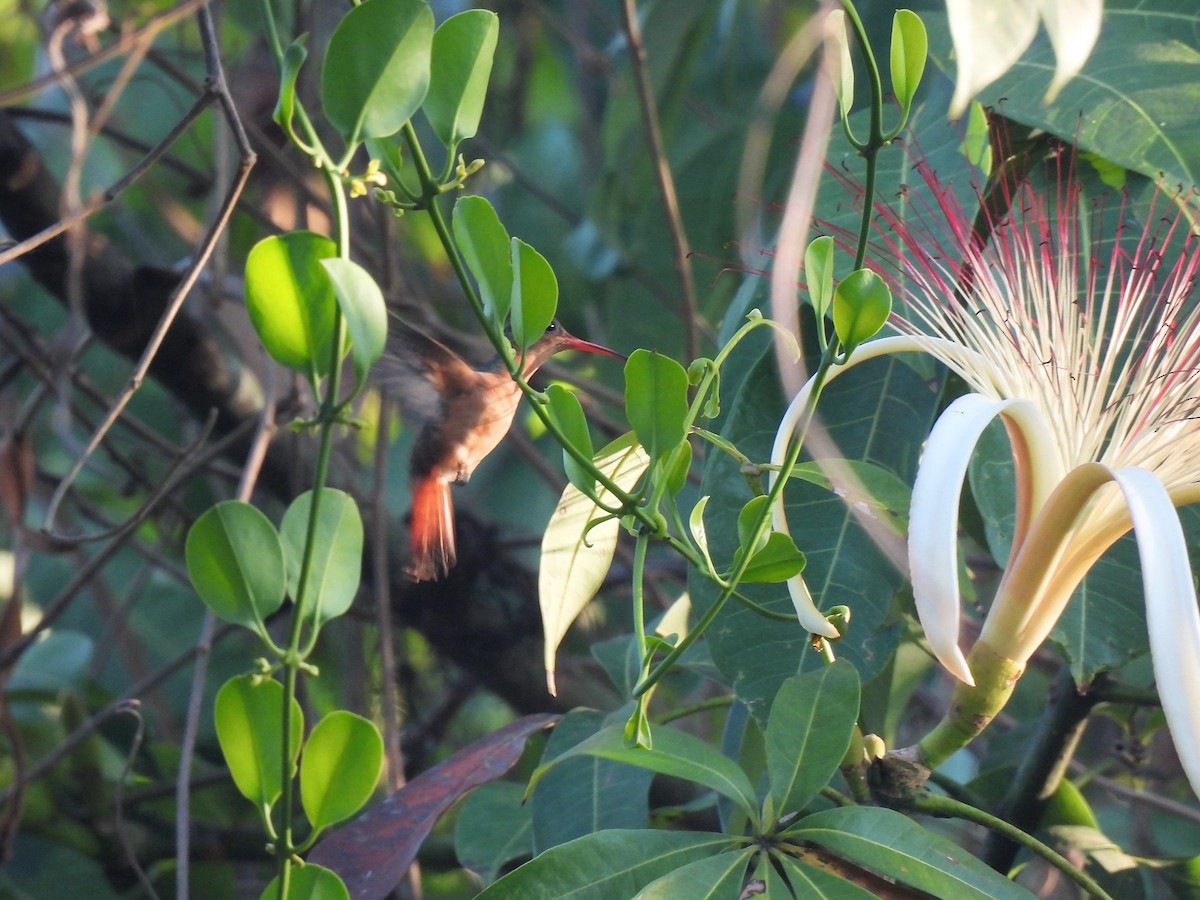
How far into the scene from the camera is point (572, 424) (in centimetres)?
54

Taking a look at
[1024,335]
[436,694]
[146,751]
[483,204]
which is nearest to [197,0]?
[483,204]

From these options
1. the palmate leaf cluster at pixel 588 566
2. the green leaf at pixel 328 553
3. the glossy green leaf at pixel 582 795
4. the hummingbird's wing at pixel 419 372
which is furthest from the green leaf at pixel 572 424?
the hummingbird's wing at pixel 419 372

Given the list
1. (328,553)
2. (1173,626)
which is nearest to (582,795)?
(328,553)

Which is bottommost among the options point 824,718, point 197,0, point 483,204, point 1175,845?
point 1175,845

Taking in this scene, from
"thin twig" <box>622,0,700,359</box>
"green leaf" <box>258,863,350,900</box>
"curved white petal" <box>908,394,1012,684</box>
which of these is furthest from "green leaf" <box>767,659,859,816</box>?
"thin twig" <box>622,0,700,359</box>

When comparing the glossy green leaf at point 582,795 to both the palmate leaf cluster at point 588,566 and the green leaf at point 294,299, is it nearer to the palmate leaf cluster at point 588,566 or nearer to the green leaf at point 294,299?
the palmate leaf cluster at point 588,566

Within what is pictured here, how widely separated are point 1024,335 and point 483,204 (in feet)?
1.15

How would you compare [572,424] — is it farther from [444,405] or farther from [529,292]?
[444,405]

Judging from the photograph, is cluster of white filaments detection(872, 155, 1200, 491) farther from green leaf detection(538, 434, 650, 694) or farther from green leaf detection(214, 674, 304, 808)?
green leaf detection(214, 674, 304, 808)

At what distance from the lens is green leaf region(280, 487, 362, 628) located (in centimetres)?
55

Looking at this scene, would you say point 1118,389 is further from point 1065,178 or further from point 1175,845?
point 1175,845

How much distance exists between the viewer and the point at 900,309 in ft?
2.58

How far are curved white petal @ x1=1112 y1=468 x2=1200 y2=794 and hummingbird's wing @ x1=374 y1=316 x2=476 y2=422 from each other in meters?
0.60

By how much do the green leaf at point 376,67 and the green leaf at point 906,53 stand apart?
197 mm
